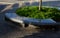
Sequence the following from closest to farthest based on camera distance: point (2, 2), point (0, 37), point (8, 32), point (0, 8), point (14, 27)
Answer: point (0, 37)
point (8, 32)
point (14, 27)
point (0, 8)
point (2, 2)

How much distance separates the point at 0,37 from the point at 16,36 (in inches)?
21.5

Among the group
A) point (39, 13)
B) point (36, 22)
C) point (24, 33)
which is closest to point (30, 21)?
point (36, 22)

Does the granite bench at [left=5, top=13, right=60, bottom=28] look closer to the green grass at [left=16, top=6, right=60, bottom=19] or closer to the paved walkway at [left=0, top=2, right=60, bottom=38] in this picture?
the paved walkway at [left=0, top=2, right=60, bottom=38]

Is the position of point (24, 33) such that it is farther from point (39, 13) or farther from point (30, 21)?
point (39, 13)

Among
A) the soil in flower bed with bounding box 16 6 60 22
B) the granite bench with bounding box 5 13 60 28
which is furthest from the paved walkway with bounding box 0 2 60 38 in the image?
the soil in flower bed with bounding box 16 6 60 22

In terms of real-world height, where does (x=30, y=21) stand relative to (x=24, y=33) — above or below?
above

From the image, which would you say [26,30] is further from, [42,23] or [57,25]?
[57,25]

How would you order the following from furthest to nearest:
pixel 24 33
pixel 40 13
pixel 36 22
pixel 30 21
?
pixel 40 13
pixel 30 21
pixel 36 22
pixel 24 33

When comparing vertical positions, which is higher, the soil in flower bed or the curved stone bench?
the soil in flower bed

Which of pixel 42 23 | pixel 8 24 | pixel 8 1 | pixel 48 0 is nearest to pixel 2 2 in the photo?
pixel 8 1

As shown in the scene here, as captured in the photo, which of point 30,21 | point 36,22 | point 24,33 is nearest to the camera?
point 24,33

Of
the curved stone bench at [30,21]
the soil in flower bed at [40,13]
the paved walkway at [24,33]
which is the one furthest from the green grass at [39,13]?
the paved walkway at [24,33]

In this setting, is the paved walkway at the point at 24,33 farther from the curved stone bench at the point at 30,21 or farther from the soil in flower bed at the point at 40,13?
the soil in flower bed at the point at 40,13

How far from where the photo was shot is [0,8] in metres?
12.5
